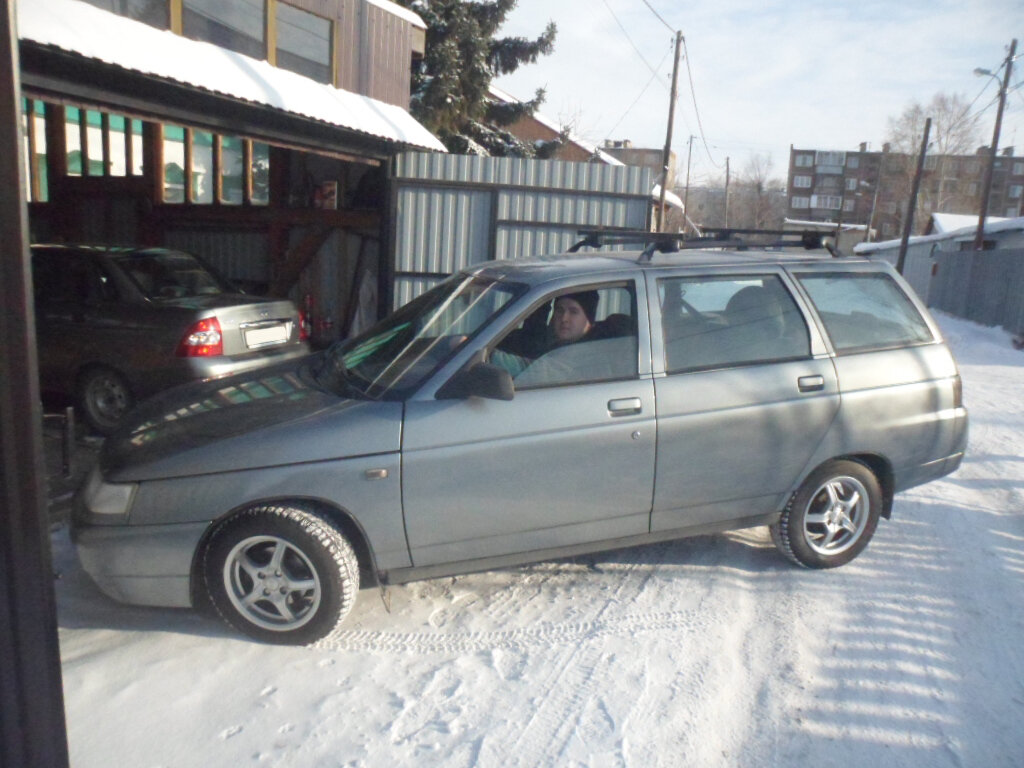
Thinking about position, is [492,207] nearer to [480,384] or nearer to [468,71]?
[480,384]

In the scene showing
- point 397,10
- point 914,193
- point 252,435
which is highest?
point 397,10

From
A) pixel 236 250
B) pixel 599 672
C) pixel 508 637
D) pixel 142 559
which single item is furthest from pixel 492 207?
pixel 599 672

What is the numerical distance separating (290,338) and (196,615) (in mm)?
4042

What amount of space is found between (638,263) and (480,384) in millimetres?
1205

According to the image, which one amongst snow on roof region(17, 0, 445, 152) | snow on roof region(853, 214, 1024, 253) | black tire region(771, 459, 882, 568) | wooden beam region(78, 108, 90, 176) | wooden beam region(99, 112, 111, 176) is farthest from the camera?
snow on roof region(853, 214, 1024, 253)

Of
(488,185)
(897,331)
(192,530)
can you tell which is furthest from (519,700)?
(488,185)

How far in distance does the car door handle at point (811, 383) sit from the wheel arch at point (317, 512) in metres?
2.36

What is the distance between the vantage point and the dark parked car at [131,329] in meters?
6.86

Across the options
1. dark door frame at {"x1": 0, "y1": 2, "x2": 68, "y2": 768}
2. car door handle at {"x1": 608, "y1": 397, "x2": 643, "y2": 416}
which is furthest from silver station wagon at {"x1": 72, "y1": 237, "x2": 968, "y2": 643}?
dark door frame at {"x1": 0, "y1": 2, "x2": 68, "y2": 768}

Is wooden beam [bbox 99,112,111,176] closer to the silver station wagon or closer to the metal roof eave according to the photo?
the metal roof eave

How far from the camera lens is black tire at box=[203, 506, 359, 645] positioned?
3.58 m

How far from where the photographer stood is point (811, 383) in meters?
4.39

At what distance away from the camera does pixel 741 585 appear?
4453 millimetres

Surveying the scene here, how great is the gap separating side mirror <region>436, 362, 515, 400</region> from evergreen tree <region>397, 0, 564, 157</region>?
16.8m
